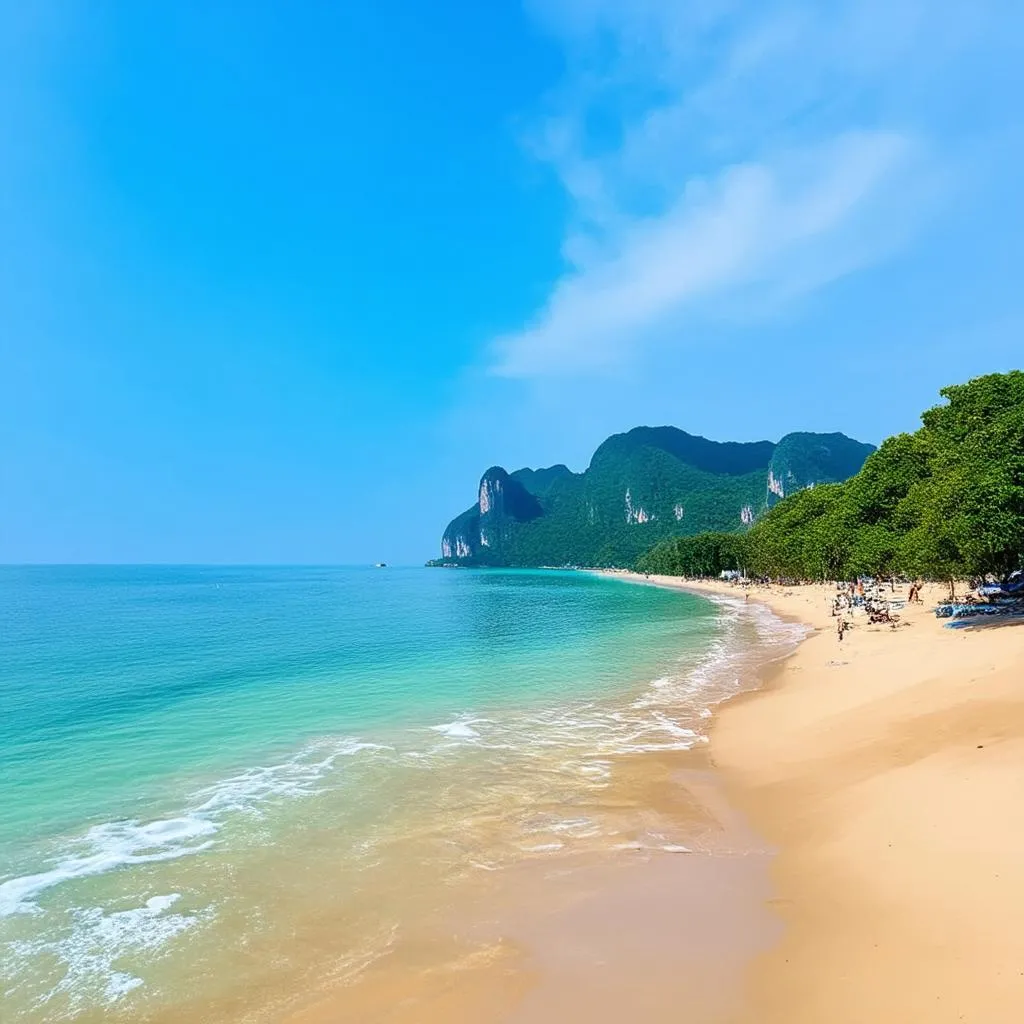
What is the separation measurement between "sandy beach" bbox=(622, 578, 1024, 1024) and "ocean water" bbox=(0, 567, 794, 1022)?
11.4 feet

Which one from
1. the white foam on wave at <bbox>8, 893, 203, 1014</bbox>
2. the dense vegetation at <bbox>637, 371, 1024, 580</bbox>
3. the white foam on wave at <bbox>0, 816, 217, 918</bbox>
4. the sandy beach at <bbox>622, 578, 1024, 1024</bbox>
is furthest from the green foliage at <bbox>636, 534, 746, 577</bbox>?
the white foam on wave at <bbox>8, 893, 203, 1014</bbox>

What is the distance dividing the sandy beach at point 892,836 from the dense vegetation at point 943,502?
839cm

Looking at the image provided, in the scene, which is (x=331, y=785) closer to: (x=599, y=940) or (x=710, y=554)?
(x=599, y=940)

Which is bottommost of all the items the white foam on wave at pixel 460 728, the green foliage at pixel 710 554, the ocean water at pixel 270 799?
the white foam on wave at pixel 460 728

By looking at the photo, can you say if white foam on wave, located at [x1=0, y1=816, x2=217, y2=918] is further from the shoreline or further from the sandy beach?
the sandy beach

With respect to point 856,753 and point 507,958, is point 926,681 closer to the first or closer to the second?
point 856,753

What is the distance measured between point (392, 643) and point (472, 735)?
89.1ft

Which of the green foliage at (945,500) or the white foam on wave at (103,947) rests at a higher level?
the green foliage at (945,500)

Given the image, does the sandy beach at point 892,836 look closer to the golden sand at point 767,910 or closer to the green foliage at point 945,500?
the golden sand at point 767,910

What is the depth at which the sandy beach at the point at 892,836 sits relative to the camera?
20.3ft

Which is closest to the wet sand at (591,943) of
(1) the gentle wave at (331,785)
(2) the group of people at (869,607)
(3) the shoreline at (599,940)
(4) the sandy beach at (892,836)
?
(3) the shoreline at (599,940)

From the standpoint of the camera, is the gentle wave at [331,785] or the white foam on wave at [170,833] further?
the white foam on wave at [170,833]

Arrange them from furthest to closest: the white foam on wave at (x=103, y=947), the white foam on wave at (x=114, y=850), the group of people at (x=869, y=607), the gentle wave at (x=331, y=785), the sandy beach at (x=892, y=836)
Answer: the group of people at (x=869, y=607), the white foam on wave at (x=114, y=850), the gentle wave at (x=331, y=785), the white foam on wave at (x=103, y=947), the sandy beach at (x=892, y=836)

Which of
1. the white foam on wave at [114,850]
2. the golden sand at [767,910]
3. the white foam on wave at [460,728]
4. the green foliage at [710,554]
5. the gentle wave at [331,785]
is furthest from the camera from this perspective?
the green foliage at [710,554]
